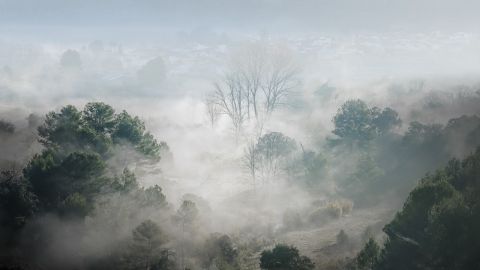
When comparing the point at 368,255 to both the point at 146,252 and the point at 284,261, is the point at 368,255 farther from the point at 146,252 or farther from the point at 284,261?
the point at 146,252

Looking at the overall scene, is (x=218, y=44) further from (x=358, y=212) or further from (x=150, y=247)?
(x=150, y=247)

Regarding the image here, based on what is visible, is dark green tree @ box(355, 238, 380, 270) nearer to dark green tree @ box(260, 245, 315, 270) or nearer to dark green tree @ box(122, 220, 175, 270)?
dark green tree @ box(260, 245, 315, 270)

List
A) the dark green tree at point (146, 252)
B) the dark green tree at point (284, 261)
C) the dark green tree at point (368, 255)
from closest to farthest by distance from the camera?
the dark green tree at point (368, 255) < the dark green tree at point (284, 261) < the dark green tree at point (146, 252)

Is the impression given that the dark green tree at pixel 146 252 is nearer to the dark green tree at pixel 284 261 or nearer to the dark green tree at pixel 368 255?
the dark green tree at pixel 284 261

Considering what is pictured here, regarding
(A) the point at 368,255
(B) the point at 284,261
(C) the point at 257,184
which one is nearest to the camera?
(A) the point at 368,255

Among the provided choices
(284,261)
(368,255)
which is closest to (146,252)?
(284,261)

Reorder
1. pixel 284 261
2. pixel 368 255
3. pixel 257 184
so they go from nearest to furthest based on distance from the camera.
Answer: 1. pixel 368 255
2. pixel 284 261
3. pixel 257 184

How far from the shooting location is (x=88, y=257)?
88.1ft

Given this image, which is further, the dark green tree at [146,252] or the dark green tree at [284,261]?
the dark green tree at [146,252]

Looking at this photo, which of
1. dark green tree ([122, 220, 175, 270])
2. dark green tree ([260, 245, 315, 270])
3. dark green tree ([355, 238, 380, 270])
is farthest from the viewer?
dark green tree ([122, 220, 175, 270])

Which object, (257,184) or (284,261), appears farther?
(257,184)

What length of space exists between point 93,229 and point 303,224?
17.3 m

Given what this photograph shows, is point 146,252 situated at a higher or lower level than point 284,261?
higher

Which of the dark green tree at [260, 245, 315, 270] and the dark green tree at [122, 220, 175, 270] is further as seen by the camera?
the dark green tree at [122, 220, 175, 270]
